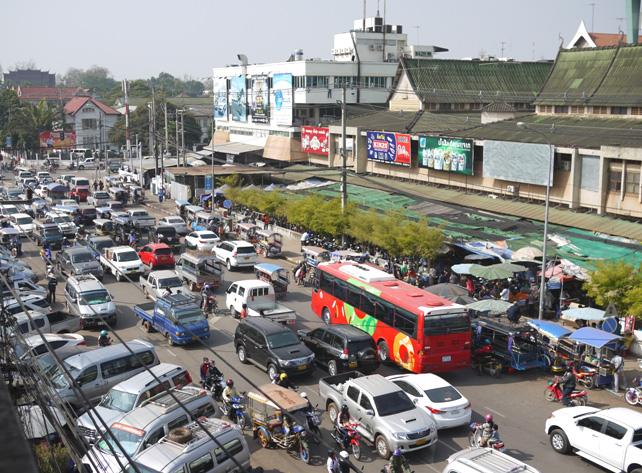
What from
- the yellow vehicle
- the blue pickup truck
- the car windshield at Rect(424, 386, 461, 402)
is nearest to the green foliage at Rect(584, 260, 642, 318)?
the car windshield at Rect(424, 386, 461, 402)

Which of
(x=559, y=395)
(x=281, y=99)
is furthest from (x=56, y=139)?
(x=559, y=395)

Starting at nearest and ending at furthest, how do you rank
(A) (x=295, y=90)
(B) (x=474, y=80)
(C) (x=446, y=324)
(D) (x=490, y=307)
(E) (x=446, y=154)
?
(C) (x=446, y=324)
(D) (x=490, y=307)
(E) (x=446, y=154)
(B) (x=474, y=80)
(A) (x=295, y=90)

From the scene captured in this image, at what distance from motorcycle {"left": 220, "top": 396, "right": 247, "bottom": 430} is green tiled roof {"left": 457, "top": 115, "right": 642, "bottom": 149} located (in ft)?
76.6

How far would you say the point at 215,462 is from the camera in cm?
1393

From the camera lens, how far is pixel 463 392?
2047 cm

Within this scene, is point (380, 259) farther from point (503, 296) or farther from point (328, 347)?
point (328, 347)

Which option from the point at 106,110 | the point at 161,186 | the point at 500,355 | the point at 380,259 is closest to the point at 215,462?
the point at 500,355

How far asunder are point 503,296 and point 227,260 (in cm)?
1463

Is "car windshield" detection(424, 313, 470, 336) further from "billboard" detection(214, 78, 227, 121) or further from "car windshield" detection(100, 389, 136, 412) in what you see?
"billboard" detection(214, 78, 227, 121)

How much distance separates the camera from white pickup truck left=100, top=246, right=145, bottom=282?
33312mm

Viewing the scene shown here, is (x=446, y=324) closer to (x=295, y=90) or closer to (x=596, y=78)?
(x=596, y=78)

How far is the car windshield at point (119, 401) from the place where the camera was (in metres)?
17.1

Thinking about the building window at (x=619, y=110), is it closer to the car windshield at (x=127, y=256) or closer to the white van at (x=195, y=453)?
the car windshield at (x=127, y=256)

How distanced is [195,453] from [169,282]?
15842mm
